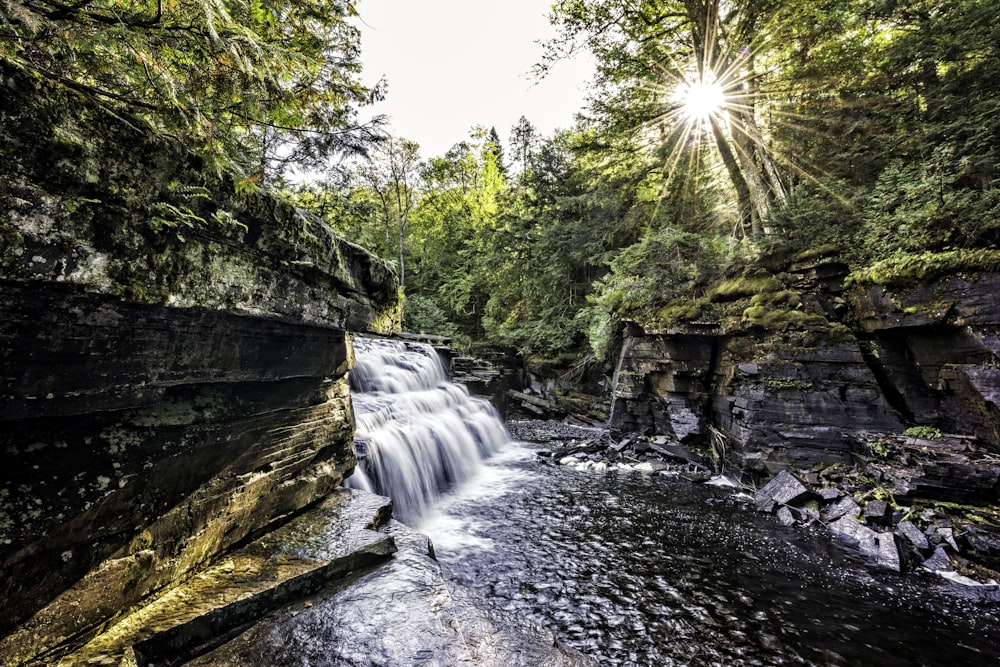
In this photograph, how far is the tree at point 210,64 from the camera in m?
1.81

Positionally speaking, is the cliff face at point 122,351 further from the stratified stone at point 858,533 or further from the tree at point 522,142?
the tree at point 522,142

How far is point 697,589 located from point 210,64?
267 inches

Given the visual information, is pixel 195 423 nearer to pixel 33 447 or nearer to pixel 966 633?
pixel 33 447

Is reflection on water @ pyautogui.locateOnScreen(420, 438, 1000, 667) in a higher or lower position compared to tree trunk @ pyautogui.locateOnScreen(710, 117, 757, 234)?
lower

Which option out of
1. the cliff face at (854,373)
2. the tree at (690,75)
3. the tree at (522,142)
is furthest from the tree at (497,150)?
the cliff face at (854,373)

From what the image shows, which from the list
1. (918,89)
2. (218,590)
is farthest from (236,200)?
(918,89)

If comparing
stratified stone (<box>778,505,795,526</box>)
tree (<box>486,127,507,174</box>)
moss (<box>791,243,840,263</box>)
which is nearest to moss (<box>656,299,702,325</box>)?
moss (<box>791,243,840,263</box>)

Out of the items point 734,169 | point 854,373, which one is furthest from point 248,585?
point 734,169

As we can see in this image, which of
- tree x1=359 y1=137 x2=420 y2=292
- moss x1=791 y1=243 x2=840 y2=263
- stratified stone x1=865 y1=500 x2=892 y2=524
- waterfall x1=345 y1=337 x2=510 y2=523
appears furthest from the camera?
tree x1=359 y1=137 x2=420 y2=292

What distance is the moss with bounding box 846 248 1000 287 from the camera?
17.9 ft

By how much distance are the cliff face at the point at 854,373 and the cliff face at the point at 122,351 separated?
8.14 meters

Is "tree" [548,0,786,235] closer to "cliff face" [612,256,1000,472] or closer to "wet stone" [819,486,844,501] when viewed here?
"cliff face" [612,256,1000,472]

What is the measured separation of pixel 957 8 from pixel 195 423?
47.3 feet

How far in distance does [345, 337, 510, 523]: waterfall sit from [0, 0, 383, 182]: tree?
469 centimetres
